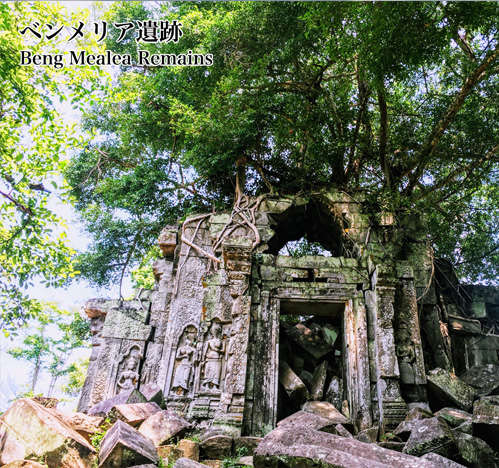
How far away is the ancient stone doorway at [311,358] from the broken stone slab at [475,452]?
2951mm

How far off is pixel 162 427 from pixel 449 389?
13.2ft

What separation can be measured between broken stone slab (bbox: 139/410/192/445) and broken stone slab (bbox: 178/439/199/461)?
7.1 inches

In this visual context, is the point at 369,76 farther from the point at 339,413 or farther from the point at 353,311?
the point at 339,413

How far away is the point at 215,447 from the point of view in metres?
5.51

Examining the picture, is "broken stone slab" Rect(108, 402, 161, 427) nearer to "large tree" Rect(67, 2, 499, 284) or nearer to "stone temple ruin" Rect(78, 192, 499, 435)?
"stone temple ruin" Rect(78, 192, 499, 435)

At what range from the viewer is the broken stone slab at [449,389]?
643cm

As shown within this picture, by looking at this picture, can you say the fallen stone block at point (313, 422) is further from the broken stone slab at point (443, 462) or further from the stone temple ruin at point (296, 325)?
the broken stone slab at point (443, 462)

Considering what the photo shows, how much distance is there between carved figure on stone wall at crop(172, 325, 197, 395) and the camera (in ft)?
25.6

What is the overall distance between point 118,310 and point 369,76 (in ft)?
21.3

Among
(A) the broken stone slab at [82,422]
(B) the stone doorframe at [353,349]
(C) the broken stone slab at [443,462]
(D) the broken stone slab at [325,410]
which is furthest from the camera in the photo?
(B) the stone doorframe at [353,349]

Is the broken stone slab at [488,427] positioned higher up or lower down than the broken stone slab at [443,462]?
higher up

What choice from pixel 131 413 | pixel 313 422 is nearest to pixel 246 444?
pixel 313 422

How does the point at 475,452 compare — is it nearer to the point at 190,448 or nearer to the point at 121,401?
the point at 190,448

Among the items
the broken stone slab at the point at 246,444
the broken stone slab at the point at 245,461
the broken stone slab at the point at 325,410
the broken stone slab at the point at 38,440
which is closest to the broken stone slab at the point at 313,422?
the broken stone slab at the point at 245,461
